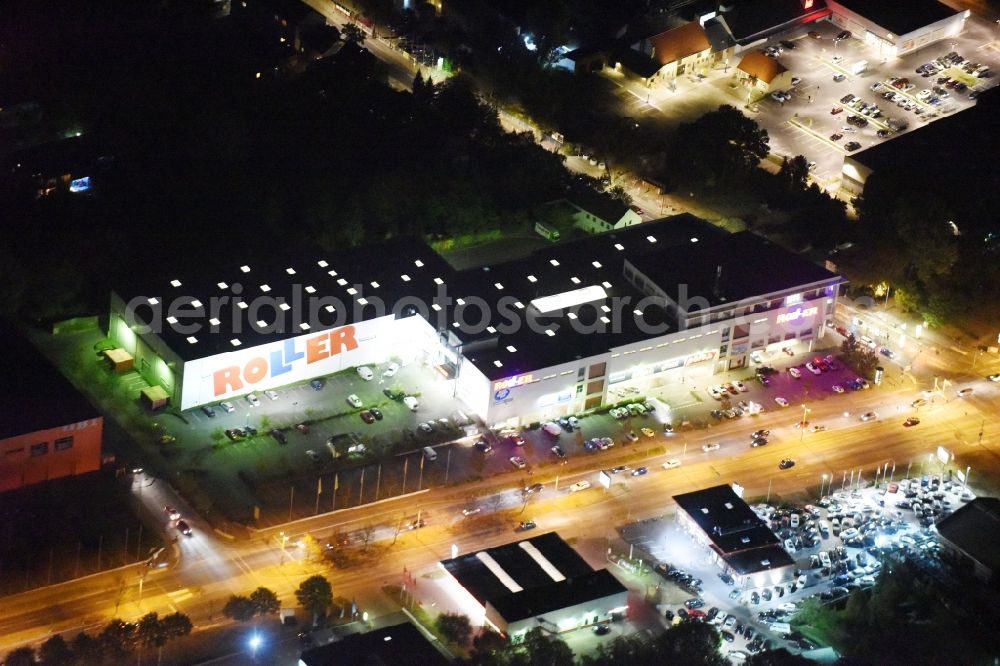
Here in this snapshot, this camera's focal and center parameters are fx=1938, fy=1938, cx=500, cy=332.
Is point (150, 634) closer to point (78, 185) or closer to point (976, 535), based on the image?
point (976, 535)

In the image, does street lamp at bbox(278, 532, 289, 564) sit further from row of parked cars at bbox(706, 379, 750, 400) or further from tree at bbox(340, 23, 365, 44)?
tree at bbox(340, 23, 365, 44)

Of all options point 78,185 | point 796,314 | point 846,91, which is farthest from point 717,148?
point 78,185

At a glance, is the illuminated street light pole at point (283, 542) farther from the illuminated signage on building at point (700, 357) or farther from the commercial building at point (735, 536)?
the illuminated signage on building at point (700, 357)

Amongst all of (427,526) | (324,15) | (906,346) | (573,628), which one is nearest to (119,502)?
(427,526)

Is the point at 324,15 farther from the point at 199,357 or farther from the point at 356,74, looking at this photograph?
the point at 199,357

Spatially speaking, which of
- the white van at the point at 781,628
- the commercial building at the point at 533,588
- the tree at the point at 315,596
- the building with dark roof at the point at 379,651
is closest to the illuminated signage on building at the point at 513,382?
the commercial building at the point at 533,588
